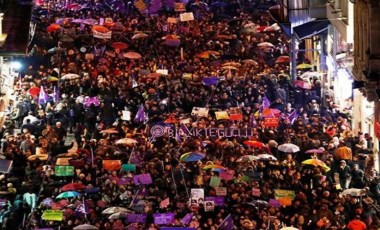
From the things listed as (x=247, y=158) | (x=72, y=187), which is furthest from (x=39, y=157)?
(x=247, y=158)

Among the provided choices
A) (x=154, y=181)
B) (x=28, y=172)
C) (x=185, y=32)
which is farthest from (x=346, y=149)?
(x=185, y=32)

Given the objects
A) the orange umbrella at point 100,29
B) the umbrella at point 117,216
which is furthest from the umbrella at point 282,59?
the umbrella at point 117,216

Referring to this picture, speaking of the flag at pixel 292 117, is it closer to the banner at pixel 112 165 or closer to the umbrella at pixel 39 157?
the banner at pixel 112 165

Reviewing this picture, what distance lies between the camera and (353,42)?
40344 mm

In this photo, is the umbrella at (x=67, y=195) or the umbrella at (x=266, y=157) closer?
the umbrella at (x=67, y=195)

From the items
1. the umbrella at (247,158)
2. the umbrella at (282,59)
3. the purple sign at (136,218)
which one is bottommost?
the purple sign at (136,218)

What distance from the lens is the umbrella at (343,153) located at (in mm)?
33344

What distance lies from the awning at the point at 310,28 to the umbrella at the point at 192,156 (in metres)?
15.5

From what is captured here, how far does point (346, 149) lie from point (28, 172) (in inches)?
360

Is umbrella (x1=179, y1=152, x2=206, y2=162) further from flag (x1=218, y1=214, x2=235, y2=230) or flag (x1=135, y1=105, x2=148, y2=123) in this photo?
flag (x1=135, y1=105, x2=148, y2=123)

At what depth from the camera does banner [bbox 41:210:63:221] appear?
29.1m

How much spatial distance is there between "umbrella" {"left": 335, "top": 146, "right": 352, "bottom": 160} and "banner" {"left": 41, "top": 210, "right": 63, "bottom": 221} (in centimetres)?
874

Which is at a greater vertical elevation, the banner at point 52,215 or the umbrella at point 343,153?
the umbrella at point 343,153

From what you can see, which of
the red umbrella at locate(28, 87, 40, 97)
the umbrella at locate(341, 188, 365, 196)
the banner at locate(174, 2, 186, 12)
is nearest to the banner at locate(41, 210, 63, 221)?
the umbrella at locate(341, 188, 365, 196)
